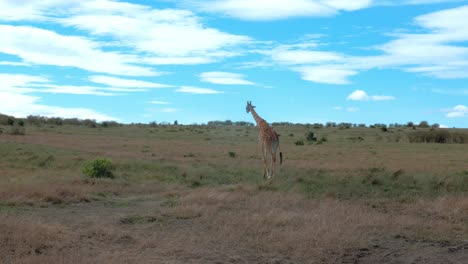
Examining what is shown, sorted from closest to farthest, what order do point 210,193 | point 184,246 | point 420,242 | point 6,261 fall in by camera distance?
point 6,261 < point 184,246 < point 420,242 < point 210,193

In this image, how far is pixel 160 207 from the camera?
14.2 meters

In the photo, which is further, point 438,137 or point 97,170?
point 438,137

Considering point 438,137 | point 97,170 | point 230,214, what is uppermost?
point 438,137

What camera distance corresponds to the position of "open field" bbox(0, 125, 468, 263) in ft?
30.8

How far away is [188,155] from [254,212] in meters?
18.9

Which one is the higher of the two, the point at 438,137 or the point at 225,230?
the point at 438,137

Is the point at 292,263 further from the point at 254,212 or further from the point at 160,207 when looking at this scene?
the point at 160,207

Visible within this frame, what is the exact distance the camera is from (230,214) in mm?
12773

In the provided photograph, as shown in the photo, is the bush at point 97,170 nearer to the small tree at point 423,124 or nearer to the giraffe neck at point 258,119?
the giraffe neck at point 258,119

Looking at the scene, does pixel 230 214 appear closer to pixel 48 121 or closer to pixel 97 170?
pixel 97 170

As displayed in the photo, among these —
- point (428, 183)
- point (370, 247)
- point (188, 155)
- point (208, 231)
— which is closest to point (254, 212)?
point (208, 231)

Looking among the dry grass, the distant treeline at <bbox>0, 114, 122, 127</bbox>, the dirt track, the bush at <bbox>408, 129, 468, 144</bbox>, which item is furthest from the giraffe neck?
the distant treeline at <bbox>0, 114, 122, 127</bbox>

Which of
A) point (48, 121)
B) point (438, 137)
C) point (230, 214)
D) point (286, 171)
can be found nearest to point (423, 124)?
point (438, 137)

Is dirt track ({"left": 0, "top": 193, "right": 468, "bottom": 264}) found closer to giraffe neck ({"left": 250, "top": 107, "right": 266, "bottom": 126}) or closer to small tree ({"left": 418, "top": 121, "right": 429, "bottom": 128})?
giraffe neck ({"left": 250, "top": 107, "right": 266, "bottom": 126})
